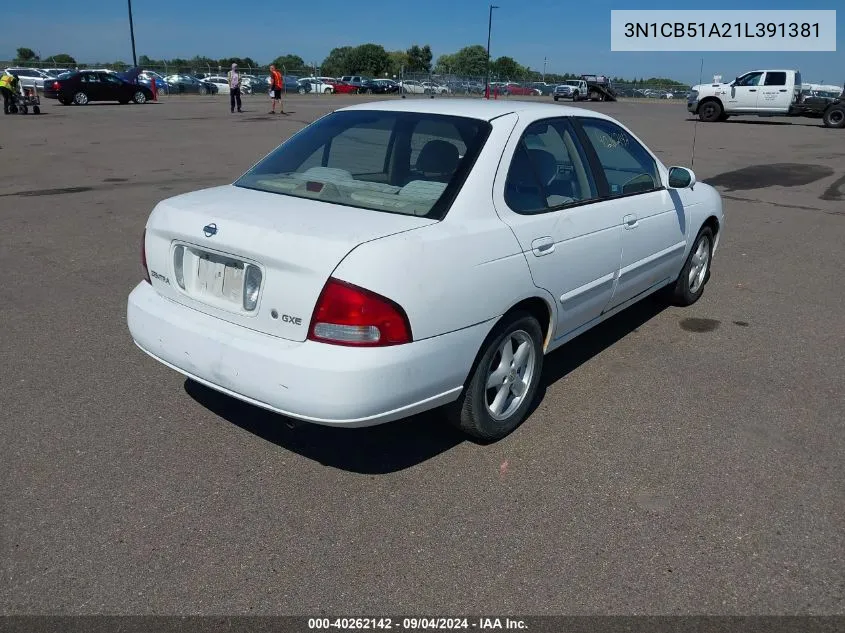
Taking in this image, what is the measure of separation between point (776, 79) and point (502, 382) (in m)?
28.6

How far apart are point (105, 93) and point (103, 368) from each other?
106ft

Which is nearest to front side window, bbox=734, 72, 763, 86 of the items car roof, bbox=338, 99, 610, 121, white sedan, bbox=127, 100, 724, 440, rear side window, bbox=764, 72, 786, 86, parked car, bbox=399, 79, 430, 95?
rear side window, bbox=764, 72, 786, 86

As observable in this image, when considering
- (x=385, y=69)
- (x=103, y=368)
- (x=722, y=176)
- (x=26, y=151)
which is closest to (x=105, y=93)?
(x=26, y=151)

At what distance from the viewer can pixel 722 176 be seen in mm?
13867

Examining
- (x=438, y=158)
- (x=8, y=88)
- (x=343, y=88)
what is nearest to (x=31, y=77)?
(x=8, y=88)

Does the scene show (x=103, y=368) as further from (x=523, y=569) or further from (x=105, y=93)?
(x=105, y=93)

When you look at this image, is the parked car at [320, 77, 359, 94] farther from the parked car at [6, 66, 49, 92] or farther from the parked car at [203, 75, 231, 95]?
the parked car at [6, 66, 49, 92]

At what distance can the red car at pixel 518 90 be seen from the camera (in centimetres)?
6296

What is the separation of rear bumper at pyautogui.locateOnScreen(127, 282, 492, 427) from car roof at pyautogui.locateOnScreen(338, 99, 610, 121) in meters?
1.25

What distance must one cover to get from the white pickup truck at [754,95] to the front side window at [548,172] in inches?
1069

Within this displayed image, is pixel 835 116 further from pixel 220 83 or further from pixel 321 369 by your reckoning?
pixel 220 83

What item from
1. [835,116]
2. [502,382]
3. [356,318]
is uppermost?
[835,116]

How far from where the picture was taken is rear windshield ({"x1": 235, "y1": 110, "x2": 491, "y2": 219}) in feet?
11.2

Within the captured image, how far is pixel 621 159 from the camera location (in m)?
4.69
